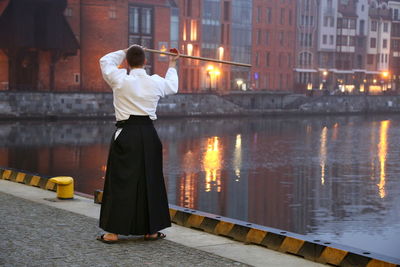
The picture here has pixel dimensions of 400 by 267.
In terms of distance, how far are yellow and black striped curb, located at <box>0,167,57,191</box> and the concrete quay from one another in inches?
119

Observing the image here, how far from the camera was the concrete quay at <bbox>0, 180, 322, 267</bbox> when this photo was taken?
26.6ft

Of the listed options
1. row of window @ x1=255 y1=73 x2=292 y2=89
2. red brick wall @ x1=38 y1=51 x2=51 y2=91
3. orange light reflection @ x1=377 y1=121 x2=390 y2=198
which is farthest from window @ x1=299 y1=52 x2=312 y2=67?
red brick wall @ x1=38 y1=51 x2=51 y2=91

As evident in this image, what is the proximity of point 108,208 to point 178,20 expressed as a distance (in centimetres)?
7857

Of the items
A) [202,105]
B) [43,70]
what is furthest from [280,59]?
[43,70]

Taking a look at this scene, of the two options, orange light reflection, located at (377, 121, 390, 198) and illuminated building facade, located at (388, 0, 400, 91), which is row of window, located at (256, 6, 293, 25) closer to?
illuminated building facade, located at (388, 0, 400, 91)

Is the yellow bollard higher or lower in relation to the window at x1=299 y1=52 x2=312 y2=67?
lower

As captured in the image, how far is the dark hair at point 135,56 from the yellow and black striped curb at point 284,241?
227 centimetres

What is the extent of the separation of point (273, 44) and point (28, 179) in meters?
88.2

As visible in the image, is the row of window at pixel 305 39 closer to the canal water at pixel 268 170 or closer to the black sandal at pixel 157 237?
the canal water at pixel 268 170

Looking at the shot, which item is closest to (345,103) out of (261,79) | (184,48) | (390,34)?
(261,79)

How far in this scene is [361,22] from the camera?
113812 millimetres

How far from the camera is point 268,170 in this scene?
3216 cm

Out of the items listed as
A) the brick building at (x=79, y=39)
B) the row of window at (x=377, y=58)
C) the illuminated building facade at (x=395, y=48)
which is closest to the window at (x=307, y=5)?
the row of window at (x=377, y=58)

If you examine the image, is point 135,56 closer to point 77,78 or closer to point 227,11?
point 77,78
